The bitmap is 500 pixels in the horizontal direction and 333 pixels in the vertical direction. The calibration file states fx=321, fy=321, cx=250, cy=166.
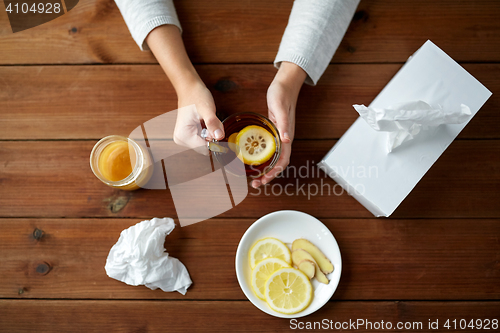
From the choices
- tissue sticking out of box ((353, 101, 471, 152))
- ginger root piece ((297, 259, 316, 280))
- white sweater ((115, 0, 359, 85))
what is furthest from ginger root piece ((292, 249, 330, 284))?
white sweater ((115, 0, 359, 85))

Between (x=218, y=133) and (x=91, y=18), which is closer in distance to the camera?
(x=218, y=133)

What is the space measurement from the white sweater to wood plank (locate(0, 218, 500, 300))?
1.26 feet

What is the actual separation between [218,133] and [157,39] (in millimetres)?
301

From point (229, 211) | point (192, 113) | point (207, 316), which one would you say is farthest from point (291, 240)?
point (192, 113)

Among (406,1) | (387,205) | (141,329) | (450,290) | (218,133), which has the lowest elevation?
(141,329)

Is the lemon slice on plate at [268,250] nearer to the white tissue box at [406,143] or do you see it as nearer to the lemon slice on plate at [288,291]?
the lemon slice on plate at [288,291]

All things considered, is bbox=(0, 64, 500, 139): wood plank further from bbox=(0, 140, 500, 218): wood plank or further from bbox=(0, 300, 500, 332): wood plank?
bbox=(0, 300, 500, 332): wood plank

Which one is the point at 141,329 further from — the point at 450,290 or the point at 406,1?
the point at 406,1

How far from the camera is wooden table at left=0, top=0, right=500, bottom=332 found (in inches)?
29.9

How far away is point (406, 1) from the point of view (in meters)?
0.80

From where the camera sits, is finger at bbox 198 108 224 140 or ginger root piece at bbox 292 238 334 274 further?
ginger root piece at bbox 292 238 334 274

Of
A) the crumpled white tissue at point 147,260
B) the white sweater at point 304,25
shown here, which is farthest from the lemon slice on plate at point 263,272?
the white sweater at point 304,25

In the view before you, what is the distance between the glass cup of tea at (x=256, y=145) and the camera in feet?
2.08

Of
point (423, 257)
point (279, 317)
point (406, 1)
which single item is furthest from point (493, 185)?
point (279, 317)
